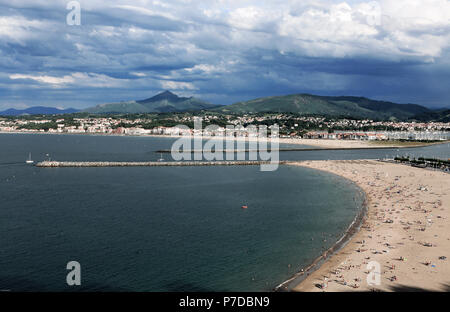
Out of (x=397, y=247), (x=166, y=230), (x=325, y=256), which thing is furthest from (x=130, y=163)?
(x=397, y=247)

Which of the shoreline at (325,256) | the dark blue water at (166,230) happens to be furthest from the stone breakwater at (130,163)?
the shoreline at (325,256)

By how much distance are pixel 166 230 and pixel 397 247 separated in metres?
15.4

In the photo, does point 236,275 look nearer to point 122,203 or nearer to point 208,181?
point 122,203

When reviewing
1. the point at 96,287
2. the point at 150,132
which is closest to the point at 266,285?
the point at 96,287

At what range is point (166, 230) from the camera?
26.3m

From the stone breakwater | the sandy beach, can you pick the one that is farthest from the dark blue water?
the stone breakwater

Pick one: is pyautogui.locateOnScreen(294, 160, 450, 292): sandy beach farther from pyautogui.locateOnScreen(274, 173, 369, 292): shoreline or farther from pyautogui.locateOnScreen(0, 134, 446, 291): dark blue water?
pyautogui.locateOnScreen(0, 134, 446, 291): dark blue water

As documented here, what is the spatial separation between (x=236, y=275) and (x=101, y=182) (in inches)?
1301

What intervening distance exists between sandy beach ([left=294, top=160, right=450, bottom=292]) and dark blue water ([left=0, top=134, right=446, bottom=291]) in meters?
1.80

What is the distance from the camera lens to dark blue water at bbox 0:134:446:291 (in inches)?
726

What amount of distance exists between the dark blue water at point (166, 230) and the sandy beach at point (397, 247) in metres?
1.80

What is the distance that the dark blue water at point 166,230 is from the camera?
18438 millimetres

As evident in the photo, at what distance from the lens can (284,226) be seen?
2725cm

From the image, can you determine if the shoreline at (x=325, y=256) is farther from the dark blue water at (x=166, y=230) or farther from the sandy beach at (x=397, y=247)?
the dark blue water at (x=166, y=230)
